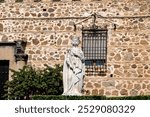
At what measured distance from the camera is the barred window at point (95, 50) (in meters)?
24.8

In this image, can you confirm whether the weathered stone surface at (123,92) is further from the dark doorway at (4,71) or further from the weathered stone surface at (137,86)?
the dark doorway at (4,71)

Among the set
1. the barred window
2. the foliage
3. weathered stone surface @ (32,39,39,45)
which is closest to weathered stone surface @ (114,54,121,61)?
the barred window

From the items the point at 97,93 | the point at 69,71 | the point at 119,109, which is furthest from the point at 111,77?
the point at 119,109

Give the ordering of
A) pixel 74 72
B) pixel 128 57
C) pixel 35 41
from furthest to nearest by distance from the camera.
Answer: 1. pixel 35 41
2. pixel 128 57
3. pixel 74 72

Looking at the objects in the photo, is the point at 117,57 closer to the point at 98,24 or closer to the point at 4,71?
the point at 98,24

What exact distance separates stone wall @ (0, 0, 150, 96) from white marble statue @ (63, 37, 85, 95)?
3753 mm

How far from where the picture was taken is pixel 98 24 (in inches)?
985

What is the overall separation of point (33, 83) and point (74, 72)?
2967mm

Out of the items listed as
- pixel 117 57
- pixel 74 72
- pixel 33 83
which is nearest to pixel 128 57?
pixel 117 57

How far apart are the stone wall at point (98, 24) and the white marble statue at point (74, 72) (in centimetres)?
375

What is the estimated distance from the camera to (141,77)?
24297 mm

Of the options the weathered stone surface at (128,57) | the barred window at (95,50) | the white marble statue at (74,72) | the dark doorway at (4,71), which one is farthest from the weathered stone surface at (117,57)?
the dark doorway at (4,71)

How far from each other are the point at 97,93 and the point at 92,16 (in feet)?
9.20

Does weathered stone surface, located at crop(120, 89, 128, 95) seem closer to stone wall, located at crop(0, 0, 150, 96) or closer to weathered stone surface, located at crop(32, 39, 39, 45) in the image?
stone wall, located at crop(0, 0, 150, 96)
